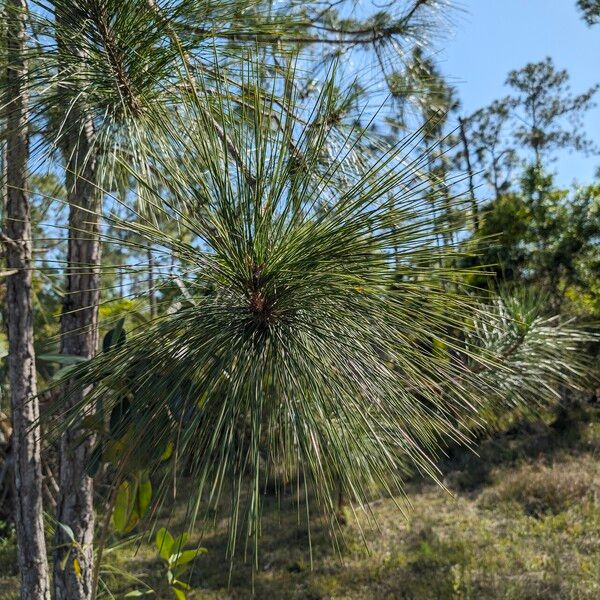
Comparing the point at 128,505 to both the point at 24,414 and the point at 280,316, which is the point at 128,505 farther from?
the point at 280,316

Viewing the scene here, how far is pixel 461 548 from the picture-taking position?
4621 millimetres

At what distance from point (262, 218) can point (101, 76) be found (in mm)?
664

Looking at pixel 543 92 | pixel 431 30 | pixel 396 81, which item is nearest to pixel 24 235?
pixel 396 81

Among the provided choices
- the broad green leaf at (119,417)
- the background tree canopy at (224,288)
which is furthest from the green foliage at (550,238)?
the broad green leaf at (119,417)

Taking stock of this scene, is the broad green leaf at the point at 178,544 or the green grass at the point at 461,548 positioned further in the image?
the green grass at the point at 461,548

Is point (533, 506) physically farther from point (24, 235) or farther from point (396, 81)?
point (24, 235)

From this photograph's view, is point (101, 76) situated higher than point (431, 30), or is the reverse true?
point (431, 30)

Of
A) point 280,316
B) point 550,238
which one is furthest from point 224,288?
point 550,238

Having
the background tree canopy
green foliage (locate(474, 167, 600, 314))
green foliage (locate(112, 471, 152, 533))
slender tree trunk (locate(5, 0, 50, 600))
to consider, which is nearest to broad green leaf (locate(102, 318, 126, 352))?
the background tree canopy

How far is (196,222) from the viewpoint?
3.26ft

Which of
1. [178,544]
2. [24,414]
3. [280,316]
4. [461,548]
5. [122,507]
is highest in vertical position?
[280,316]

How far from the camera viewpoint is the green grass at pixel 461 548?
13.4 ft

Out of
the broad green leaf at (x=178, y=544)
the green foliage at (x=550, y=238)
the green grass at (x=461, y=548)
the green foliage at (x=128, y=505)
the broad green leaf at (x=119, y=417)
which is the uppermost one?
the green foliage at (x=550, y=238)

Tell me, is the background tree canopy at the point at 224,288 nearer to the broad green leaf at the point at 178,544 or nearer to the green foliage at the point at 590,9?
the broad green leaf at the point at 178,544
